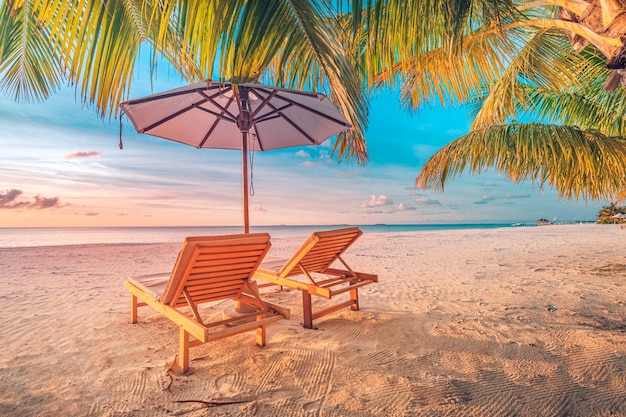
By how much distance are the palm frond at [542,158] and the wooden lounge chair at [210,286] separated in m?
3.52

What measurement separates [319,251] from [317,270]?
440mm

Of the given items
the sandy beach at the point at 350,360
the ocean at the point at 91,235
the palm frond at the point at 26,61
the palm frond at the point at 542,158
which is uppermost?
the palm frond at the point at 26,61

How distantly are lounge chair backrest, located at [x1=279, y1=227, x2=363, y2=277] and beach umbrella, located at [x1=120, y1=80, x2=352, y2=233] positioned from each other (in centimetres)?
68

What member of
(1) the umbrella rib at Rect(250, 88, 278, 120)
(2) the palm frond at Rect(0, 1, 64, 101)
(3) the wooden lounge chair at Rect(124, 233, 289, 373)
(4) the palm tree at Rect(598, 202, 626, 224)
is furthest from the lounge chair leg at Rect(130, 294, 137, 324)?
(4) the palm tree at Rect(598, 202, 626, 224)

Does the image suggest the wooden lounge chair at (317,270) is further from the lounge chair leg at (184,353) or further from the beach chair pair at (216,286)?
the lounge chair leg at (184,353)

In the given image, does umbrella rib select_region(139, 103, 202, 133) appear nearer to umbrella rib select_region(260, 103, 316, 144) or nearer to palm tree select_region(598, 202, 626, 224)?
umbrella rib select_region(260, 103, 316, 144)

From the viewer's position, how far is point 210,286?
2363 millimetres

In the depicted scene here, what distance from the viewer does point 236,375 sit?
6.96 ft

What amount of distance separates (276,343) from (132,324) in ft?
4.94

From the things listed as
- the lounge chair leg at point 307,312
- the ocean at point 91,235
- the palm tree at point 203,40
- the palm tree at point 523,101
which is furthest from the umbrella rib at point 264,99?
the ocean at point 91,235

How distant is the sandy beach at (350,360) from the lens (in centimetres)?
178

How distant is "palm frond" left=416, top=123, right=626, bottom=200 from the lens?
4.19m

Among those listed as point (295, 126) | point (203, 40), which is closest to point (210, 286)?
point (203, 40)

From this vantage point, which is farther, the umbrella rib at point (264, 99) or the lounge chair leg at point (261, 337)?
the umbrella rib at point (264, 99)
